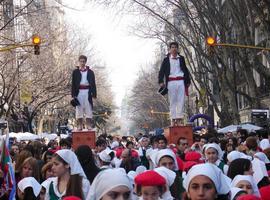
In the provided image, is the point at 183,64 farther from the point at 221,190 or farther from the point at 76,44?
the point at 76,44

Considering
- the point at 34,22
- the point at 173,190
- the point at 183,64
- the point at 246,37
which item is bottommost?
the point at 173,190

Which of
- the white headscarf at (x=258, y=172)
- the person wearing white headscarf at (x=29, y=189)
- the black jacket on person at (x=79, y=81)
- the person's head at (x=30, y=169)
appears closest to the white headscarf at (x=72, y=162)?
the person wearing white headscarf at (x=29, y=189)

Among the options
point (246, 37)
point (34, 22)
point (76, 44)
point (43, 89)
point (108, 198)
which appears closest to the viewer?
point (108, 198)

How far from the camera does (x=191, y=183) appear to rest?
537 cm

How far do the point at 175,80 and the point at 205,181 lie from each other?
1135cm

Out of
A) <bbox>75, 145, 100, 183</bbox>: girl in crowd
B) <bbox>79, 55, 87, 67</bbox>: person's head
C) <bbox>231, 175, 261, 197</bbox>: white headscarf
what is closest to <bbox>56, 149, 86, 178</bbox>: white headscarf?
<bbox>75, 145, 100, 183</bbox>: girl in crowd

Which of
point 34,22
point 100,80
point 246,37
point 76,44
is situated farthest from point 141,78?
point 246,37

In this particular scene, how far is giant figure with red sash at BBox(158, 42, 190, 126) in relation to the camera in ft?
53.3

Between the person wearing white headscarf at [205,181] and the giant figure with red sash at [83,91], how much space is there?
11.5 meters

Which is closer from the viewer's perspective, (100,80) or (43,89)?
(43,89)

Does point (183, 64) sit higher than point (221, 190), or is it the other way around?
point (183, 64)

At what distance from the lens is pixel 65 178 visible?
24.4ft

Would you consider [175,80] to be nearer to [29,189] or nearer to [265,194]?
[29,189]

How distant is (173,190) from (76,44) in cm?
4795
